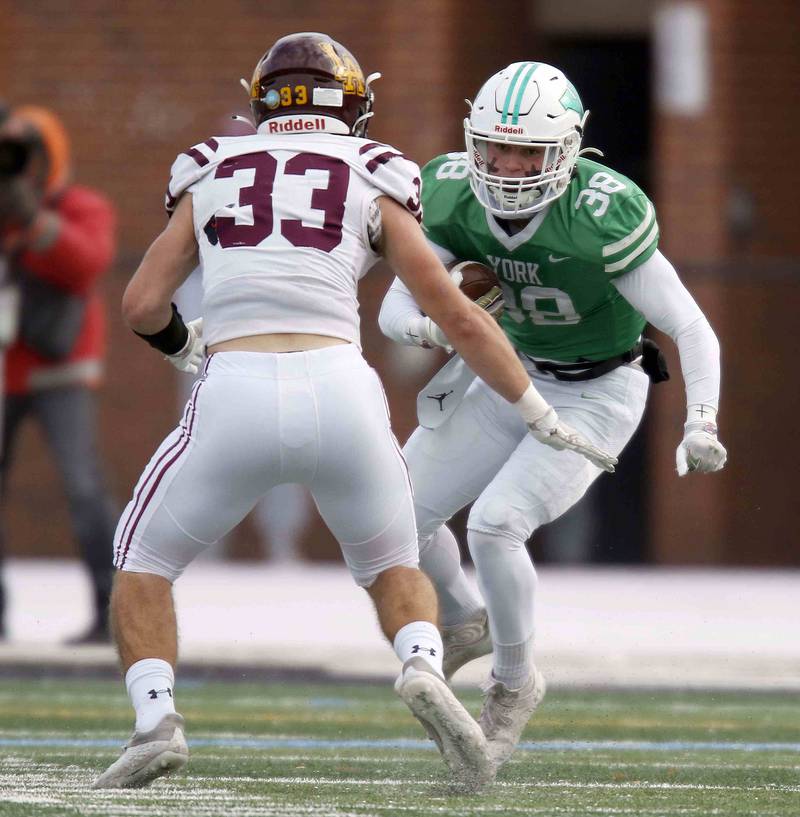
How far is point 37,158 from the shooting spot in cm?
866

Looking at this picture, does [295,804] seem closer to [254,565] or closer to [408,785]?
[408,785]

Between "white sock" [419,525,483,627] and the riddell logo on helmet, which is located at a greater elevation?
the riddell logo on helmet

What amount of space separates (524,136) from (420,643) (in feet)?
4.48

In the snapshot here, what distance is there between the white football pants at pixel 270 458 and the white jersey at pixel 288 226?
4.3 inches

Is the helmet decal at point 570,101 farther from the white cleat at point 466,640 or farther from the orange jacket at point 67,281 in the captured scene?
the orange jacket at point 67,281

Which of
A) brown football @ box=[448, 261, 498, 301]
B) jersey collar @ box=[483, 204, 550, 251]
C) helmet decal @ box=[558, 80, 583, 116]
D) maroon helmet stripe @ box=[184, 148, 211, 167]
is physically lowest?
brown football @ box=[448, 261, 498, 301]

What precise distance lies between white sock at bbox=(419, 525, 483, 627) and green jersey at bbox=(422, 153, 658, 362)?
0.59 metres

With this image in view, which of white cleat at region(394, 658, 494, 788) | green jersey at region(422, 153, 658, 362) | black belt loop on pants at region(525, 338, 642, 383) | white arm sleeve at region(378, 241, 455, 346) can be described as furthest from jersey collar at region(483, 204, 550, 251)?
white cleat at region(394, 658, 494, 788)

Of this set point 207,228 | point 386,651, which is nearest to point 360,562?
point 207,228

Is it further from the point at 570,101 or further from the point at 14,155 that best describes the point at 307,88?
the point at 14,155

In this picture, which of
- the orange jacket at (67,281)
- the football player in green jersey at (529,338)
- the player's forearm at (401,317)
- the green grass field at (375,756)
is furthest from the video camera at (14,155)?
the player's forearm at (401,317)

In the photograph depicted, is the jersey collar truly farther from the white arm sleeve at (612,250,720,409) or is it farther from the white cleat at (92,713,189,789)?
the white cleat at (92,713,189,789)

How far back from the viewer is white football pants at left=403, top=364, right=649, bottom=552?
5.46 meters

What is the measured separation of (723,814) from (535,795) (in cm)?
52
